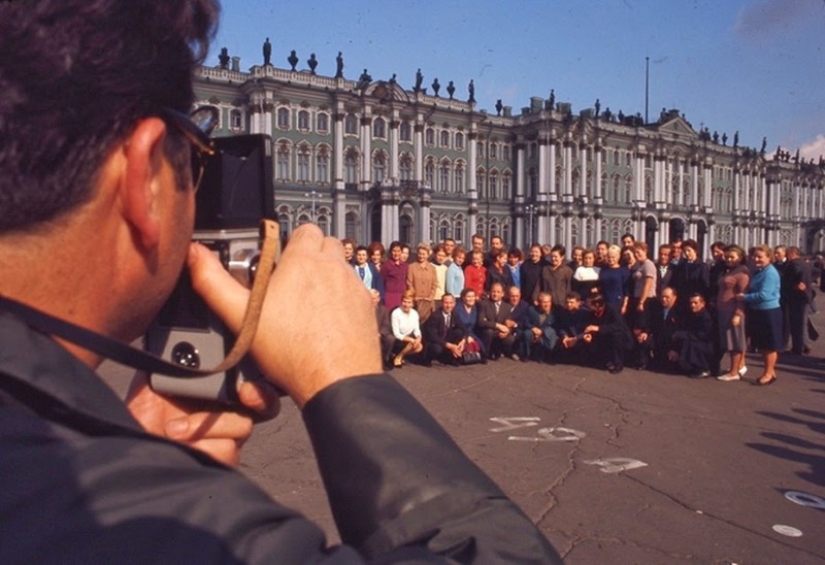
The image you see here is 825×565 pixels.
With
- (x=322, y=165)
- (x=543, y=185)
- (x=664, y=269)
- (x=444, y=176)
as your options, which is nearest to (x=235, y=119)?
(x=322, y=165)

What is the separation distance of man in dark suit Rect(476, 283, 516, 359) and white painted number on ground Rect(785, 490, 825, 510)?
581 cm

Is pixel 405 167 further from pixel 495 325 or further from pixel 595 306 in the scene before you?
pixel 595 306

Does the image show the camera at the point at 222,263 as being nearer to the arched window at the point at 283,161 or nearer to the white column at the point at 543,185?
the arched window at the point at 283,161

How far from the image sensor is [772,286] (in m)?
8.78

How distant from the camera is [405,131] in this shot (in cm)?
5162

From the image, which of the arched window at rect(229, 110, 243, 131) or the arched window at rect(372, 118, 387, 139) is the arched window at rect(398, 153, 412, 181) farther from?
the arched window at rect(229, 110, 243, 131)

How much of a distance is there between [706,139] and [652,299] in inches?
2571

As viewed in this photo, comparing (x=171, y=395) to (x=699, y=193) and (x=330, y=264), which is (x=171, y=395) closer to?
(x=330, y=264)

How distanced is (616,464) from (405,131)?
47741mm

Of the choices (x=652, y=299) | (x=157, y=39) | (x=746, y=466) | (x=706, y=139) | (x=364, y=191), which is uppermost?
(x=706, y=139)

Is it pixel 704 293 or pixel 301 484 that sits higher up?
pixel 704 293

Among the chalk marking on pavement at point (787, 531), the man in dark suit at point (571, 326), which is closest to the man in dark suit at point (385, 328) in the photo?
the man in dark suit at point (571, 326)

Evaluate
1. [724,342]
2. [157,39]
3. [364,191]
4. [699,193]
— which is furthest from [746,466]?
[699,193]

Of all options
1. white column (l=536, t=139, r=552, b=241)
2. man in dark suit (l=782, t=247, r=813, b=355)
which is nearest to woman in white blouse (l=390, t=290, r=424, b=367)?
man in dark suit (l=782, t=247, r=813, b=355)
